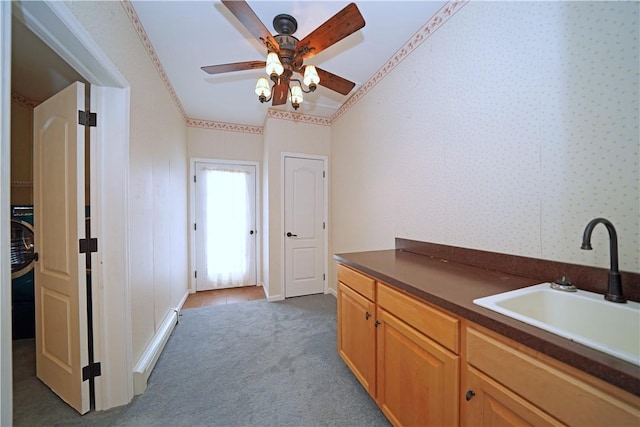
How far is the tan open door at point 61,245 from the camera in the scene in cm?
137

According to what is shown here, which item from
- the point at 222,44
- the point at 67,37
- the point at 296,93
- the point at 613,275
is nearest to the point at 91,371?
the point at 67,37

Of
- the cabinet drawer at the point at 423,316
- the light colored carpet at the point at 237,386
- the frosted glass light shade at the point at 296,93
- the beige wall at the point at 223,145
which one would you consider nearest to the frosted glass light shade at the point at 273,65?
the frosted glass light shade at the point at 296,93

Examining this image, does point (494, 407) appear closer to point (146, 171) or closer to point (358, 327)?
point (358, 327)

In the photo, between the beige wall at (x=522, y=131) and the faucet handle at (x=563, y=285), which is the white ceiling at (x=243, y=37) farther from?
the faucet handle at (x=563, y=285)

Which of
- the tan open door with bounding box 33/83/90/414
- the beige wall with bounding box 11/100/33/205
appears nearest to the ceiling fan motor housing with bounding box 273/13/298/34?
the tan open door with bounding box 33/83/90/414

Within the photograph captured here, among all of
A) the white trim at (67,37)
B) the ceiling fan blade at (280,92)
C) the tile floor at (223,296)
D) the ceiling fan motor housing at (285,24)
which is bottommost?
the tile floor at (223,296)

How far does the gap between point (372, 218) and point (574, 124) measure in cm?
159

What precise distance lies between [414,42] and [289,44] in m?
1.01

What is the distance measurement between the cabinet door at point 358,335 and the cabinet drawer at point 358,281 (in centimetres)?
3

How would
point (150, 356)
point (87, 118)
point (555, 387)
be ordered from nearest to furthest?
point (555, 387)
point (87, 118)
point (150, 356)

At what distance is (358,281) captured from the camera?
148 cm

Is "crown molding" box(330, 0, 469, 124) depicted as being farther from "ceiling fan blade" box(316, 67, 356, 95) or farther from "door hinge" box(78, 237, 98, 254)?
"door hinge" box(78, 237, 98, 254)

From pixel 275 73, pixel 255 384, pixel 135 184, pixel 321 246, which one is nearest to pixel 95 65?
pixel 135 184

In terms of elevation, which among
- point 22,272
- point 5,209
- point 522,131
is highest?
point 522,131
